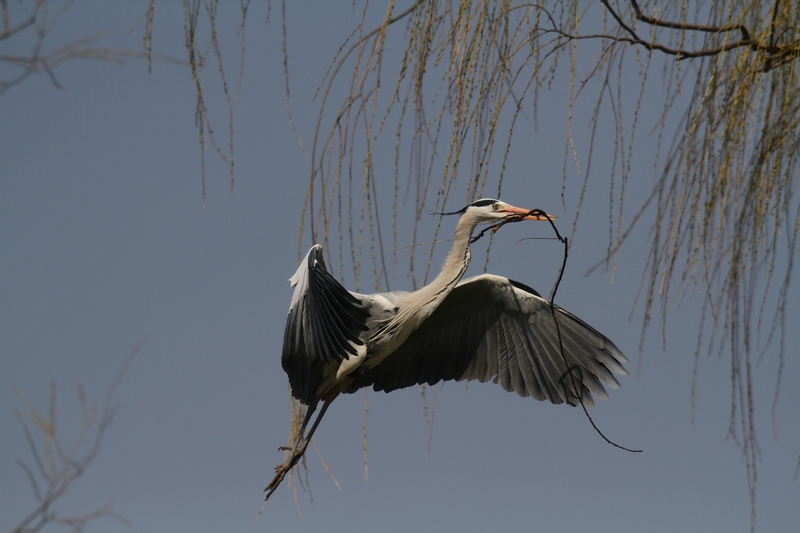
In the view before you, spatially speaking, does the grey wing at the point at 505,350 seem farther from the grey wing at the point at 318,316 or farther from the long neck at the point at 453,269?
the grey wing at the point at 318,316

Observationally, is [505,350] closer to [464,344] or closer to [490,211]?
[464,344]

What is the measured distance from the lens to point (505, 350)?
3.53 m

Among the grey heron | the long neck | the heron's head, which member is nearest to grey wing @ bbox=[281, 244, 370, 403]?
the grey heron

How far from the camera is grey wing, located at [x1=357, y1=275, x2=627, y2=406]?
340 cm

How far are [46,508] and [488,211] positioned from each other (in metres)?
2.33

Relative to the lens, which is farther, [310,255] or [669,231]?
[310,255]

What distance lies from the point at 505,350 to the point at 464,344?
18 centimetres

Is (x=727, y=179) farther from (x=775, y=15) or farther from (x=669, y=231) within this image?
(x=775, y=15)

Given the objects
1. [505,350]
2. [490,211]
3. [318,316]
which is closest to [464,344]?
[505,350]

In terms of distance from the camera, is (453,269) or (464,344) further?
(464,344)

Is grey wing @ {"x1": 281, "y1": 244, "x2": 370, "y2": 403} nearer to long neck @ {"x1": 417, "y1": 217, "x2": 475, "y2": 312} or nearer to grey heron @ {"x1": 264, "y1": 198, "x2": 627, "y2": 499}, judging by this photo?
grey heron @ {"x1": 264, "y1": 198, "x2": 627, "y2": 499}

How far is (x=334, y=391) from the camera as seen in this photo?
3393 mm

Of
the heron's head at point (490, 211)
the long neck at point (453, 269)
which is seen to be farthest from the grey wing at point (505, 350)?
the heron's head at point (490, 211)

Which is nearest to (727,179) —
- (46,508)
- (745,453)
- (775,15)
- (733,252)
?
(733,252)
